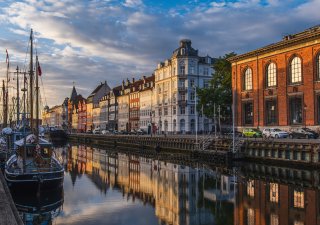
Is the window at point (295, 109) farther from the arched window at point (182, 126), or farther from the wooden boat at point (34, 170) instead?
the arched window at point (182, 126)

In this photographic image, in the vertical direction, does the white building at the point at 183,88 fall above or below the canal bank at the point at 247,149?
above

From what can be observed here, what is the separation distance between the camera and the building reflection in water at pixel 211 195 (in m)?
21.7

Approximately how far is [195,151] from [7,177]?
31.8 metres

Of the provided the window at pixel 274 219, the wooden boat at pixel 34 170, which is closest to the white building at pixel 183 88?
the wooden boat at pixel 34 170

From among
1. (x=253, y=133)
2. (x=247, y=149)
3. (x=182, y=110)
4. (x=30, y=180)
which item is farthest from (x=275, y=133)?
(x=182, y=110)

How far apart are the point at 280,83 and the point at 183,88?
40.8 m

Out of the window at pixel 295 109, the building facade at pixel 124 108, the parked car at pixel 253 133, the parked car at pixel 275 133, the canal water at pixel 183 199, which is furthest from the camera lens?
the building facade at pixel 124 108

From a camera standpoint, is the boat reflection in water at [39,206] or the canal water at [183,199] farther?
the boat reflection in water at [39,206]

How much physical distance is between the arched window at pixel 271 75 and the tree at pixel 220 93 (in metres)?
12.5

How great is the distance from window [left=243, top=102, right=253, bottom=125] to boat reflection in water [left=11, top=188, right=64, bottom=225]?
44042mm

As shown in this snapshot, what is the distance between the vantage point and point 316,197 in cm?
2617

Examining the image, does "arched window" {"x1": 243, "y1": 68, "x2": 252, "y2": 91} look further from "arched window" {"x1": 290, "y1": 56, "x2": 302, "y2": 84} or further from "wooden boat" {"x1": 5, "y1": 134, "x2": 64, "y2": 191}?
"wooden boat" {"x1": 5, "y1": 134, "x2": 64, "y2": 191}

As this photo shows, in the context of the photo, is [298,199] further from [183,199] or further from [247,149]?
[247,149]

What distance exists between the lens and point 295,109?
195 ft
